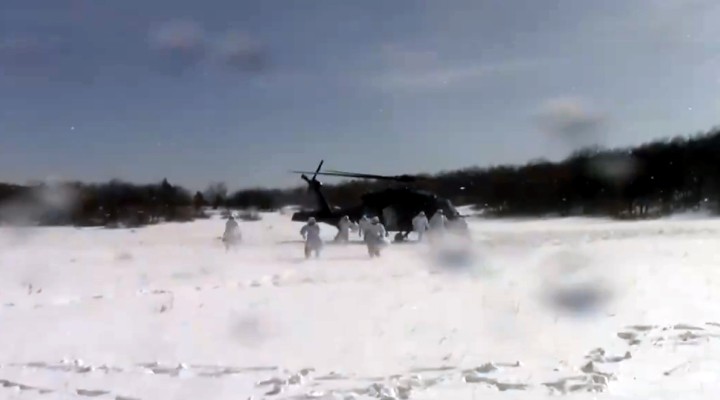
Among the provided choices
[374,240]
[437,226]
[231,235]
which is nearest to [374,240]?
[374,240]

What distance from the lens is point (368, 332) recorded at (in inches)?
391

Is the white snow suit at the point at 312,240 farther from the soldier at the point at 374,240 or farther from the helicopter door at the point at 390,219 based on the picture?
the helicopter door at the point at 390,219

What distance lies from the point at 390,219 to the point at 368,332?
896 inches

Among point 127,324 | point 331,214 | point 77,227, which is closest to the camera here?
point 127,324

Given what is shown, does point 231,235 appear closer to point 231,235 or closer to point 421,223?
point 231,235

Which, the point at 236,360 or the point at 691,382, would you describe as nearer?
the point at 691,382

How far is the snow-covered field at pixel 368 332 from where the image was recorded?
7340 millimetres

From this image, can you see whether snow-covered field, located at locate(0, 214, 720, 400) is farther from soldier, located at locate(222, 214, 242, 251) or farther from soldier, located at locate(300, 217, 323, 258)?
soldier, located at locate(222, 214, 242, 251)

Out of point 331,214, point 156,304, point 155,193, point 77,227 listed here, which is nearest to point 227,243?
point 331,214

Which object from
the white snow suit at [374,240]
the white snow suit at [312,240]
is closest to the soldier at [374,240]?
the white snow suit at [374,240]

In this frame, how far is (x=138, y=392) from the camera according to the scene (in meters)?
7.20

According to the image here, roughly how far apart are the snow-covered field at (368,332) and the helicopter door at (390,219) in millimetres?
12167

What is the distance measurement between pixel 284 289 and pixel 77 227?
40339 millimetres

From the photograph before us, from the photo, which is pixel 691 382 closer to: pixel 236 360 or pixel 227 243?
pixel 236 360
